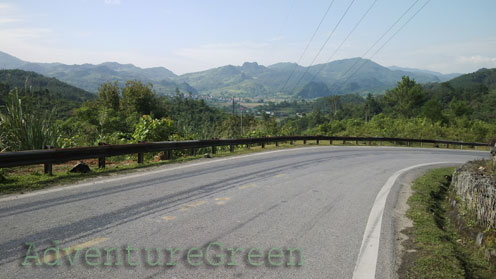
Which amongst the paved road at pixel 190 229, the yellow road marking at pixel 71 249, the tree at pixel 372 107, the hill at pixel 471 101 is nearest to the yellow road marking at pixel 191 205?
the paved road at pixel 190 229

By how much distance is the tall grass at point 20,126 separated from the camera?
32.2 ft

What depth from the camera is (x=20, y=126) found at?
10039 millimetres

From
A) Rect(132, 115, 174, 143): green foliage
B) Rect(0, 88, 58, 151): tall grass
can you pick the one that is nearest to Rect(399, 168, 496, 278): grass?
Rect(0, 88, 58, 151): tall grass

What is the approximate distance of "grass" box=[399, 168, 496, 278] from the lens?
3.97 meters

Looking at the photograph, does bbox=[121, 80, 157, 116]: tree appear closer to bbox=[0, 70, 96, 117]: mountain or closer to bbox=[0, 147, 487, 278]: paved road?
bbox=[0, 70, 96, 117]: mountain

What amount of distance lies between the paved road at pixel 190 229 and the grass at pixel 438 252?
0.96 feet

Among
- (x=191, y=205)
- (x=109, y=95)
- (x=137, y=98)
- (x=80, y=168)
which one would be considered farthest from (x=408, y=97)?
(x=191, y=205)

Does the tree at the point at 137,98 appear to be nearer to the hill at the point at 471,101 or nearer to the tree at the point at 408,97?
the tree at the point at 408,97

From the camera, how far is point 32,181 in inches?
302

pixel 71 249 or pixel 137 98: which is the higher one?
pixel 137 98

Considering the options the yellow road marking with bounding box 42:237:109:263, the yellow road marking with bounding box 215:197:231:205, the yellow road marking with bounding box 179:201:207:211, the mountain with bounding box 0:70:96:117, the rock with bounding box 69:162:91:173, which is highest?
the mountain with bounding box 0:70:96:117

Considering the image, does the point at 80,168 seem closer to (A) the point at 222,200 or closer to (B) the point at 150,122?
(A) the point at 222,200

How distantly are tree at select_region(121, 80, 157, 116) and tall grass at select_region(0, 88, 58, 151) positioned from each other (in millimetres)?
39013

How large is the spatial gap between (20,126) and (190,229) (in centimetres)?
803
